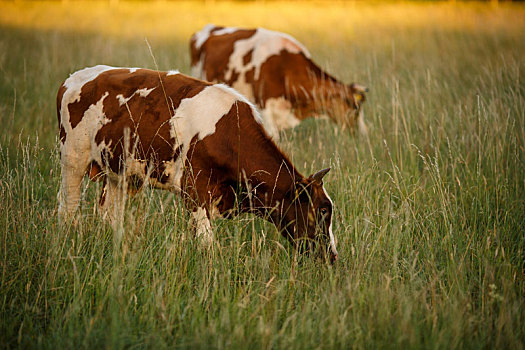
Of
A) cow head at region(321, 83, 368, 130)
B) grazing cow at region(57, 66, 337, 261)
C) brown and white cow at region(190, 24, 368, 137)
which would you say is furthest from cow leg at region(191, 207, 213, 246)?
cow head at region(321, 83, 368, 130)

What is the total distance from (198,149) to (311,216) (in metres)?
0.91

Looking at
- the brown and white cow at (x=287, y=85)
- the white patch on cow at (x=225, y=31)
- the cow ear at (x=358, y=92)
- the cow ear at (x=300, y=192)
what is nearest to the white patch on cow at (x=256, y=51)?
the brown and white cow at (x=287, y=85)

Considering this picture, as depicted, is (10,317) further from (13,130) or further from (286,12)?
(286,12)

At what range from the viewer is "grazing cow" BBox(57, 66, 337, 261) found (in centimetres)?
357

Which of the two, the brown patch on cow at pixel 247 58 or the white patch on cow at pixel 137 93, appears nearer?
the white patch on cow at pixel 137 93

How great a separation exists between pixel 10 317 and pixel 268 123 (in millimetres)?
4355

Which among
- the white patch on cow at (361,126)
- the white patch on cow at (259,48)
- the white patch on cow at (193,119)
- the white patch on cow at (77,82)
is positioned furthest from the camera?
the white patch on cow at (259,48)

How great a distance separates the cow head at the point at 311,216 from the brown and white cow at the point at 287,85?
2.84 m

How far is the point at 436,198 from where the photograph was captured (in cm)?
441

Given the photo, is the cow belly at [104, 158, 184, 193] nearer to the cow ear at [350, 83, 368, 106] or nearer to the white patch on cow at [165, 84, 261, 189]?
the white patch on cow at [165, 84, 261, 189]

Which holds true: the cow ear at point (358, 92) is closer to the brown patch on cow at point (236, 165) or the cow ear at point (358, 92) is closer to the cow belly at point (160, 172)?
the brown patch on cow at point (236, 165)

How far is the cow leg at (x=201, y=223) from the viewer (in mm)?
3492

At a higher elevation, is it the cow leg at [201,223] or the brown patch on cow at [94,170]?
the brown patch on cow at [94,170]

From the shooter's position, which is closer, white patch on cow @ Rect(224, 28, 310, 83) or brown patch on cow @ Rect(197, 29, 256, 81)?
white patch on cow @ Rect(224, 28, 310, 83)
